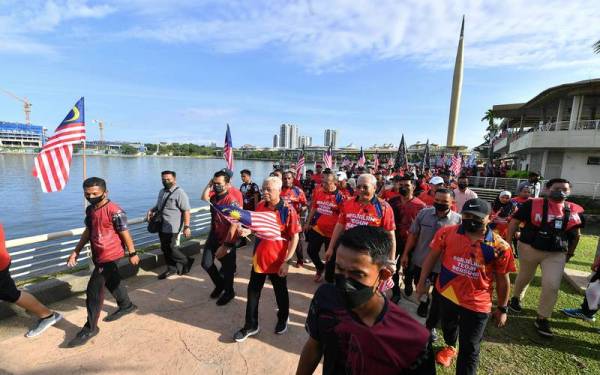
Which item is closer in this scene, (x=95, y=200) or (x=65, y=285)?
(x=95, y=200)

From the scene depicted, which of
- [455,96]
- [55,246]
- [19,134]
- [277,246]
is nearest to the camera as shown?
[277,246]

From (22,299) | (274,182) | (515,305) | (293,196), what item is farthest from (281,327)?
(515,305)

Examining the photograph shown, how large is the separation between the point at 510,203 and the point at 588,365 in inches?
135

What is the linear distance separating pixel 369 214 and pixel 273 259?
131 cm

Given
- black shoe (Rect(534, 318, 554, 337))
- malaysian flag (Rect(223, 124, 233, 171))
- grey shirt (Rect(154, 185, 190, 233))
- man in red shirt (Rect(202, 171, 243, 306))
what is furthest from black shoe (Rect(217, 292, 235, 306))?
malaysian flag (Rect(223, 124, 233, 171))

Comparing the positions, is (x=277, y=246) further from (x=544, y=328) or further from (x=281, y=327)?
(x=544, y=328)

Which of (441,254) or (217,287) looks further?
(217,287)

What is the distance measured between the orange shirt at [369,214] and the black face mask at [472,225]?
1152 mm

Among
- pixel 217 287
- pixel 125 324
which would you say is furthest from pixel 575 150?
pixel 125 324

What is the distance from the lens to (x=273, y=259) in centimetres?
327

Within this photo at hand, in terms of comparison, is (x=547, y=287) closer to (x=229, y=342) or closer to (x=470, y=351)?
(x=470, y=351)

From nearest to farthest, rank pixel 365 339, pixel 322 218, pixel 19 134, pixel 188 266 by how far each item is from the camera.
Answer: pixel 365 339 < pixel 322 218 < pixel 188 266 < pixel 19 134

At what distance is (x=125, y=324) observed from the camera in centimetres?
354

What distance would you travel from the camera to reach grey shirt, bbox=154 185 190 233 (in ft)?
15.8
